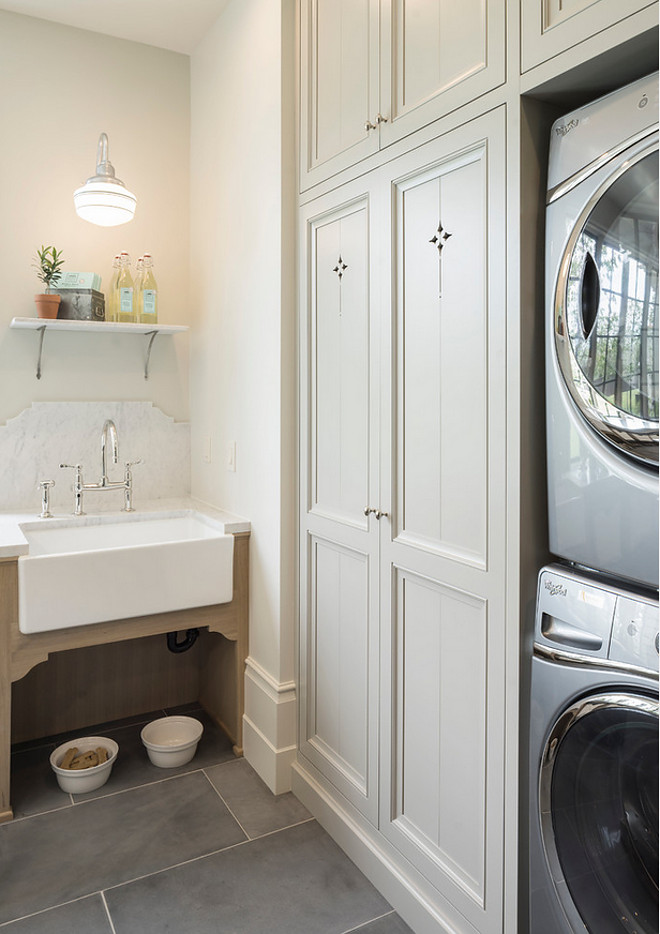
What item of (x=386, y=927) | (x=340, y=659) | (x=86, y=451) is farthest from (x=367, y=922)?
(x=86, y=451)

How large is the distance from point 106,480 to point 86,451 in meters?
0.17

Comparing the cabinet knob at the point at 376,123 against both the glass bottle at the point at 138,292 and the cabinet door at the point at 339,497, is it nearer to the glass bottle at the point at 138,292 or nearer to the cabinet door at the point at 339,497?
the cabinet door at the point at 339,497

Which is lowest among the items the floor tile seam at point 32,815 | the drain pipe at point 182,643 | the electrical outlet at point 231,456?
the floor tile seam at point 32,815

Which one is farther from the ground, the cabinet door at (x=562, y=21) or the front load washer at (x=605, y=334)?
the cabinet door at (x=562, y=21)

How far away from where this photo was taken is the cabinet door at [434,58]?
135 cm

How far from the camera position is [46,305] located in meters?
2.52

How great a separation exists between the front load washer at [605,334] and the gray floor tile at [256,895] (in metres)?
1.14

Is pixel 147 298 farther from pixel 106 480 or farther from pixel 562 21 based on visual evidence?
pixel 562 21

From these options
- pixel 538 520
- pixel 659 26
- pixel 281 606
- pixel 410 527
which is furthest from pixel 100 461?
pixel 659 26

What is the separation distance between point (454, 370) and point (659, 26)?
684 mm

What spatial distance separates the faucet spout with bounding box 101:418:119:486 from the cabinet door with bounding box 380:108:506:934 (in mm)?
1229

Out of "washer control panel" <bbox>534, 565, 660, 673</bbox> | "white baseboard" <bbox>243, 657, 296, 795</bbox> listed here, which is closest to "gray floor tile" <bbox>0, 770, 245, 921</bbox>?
"white baseboard" <bbox>243, 657, 296, 795</bbox>

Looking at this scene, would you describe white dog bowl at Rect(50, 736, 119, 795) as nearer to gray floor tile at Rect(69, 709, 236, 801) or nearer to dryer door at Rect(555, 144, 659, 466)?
gray floor tile at Rect(69, 709, 236, 801)

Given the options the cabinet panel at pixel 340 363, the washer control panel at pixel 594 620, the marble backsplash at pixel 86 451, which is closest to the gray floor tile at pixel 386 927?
Result: the washer control panel at pixel 594 620
